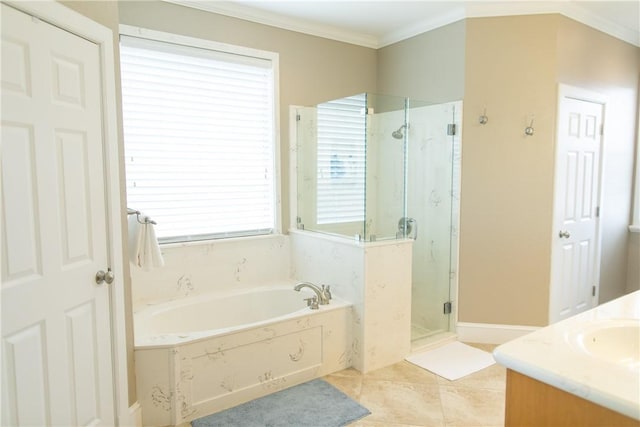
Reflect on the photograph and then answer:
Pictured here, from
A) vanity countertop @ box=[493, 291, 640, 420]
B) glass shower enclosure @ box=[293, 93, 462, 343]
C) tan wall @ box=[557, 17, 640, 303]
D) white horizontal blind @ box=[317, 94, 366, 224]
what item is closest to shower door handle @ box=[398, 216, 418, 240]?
glass shower enclosure @ box=[293, 93, 462, 343]

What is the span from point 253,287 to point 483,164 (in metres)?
2.07

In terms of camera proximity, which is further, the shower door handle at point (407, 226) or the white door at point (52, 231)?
the shower door handle at point (407, 226)

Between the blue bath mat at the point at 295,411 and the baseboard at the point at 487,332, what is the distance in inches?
52.1

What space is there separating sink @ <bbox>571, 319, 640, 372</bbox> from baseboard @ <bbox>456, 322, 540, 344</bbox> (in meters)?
2.12

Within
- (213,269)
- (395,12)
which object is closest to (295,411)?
(213,269)

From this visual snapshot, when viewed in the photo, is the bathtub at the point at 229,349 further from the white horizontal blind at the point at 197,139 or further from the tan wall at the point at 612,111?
the tan wall at the point at 612,111

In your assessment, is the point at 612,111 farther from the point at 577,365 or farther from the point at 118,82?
the point at 118,82

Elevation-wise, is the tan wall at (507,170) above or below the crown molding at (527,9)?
below

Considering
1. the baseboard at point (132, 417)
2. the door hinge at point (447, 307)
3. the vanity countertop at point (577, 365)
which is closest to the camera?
the vanity countertop at point (577, 365)

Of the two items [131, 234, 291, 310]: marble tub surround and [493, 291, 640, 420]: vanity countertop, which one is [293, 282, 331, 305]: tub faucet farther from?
[493, 291, 640, 420]: vanity countertop

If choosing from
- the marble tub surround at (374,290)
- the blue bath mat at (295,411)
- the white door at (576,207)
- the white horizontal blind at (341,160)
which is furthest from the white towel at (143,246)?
the white door at (576,207)

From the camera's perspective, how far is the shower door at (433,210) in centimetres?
325

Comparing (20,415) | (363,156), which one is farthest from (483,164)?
(20,415)

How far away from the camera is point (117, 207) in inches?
77.0
